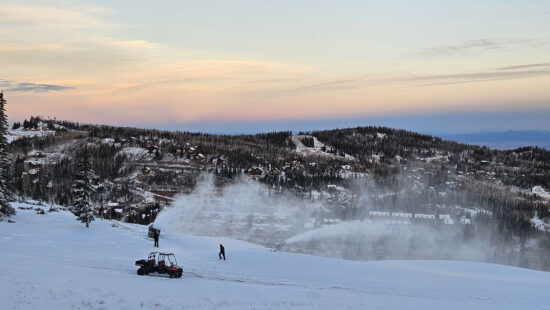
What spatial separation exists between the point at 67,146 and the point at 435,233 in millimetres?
139858

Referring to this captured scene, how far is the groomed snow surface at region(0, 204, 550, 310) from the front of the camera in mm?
24391

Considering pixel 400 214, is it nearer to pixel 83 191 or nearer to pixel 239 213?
pixel 239 213

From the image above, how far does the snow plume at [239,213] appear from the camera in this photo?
4134 inches

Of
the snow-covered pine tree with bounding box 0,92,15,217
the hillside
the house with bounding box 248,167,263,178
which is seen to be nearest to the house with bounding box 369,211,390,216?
the hillside

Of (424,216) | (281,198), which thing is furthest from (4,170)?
(424,216)

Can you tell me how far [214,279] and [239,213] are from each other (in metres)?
93.8

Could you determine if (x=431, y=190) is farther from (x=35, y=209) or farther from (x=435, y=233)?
(x=35, y=209)

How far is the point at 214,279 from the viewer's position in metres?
31.2

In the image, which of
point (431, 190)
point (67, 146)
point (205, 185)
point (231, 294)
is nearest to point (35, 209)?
point (231, 294)

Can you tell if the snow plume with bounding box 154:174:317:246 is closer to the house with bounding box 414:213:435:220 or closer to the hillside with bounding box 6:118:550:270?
the hillside with bounding box 6:118:550:270

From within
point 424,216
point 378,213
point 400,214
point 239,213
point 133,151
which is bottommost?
point 424,216

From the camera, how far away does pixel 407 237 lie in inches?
5167

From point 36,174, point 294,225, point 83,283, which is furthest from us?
point 36,174

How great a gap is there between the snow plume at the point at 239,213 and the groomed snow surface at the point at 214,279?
4778cm
